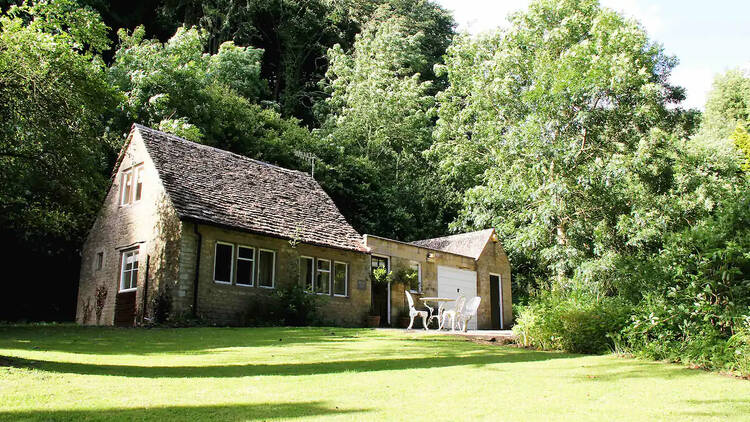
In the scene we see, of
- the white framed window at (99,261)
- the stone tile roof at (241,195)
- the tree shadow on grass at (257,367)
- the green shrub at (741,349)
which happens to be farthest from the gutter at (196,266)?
the green shrub at (741,349)

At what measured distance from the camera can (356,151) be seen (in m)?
36.3

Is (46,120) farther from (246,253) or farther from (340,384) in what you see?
(340,384)

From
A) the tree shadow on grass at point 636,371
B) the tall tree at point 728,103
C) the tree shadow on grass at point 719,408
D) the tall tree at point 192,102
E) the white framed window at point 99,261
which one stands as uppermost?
the tall tree at point 728,103

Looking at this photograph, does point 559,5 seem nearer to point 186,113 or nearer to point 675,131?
point 675,131

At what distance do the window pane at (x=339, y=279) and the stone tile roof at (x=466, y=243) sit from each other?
5447 millimetres

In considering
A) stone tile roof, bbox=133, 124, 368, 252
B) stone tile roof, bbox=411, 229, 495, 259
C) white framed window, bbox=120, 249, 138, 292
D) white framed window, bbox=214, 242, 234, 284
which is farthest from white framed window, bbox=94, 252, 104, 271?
stone tile roof, bbox=411, 229, 495, 259

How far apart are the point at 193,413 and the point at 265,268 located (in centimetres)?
1471

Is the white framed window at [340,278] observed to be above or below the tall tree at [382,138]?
below

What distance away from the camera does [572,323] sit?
11.6m

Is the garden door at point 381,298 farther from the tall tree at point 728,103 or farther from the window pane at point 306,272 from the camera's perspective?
the tall tree at point 728,103

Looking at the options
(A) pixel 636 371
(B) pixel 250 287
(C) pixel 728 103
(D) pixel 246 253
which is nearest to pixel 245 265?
(D) pixel 246 253

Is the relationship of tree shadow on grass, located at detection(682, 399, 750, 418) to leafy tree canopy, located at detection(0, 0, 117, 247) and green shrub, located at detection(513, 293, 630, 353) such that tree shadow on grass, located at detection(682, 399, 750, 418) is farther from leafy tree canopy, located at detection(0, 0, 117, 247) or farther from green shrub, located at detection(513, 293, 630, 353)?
leafy tree canopy, located at detection(0, 0, 117, 247)

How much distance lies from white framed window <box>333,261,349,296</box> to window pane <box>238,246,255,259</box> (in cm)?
354

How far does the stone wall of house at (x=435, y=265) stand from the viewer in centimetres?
2292
